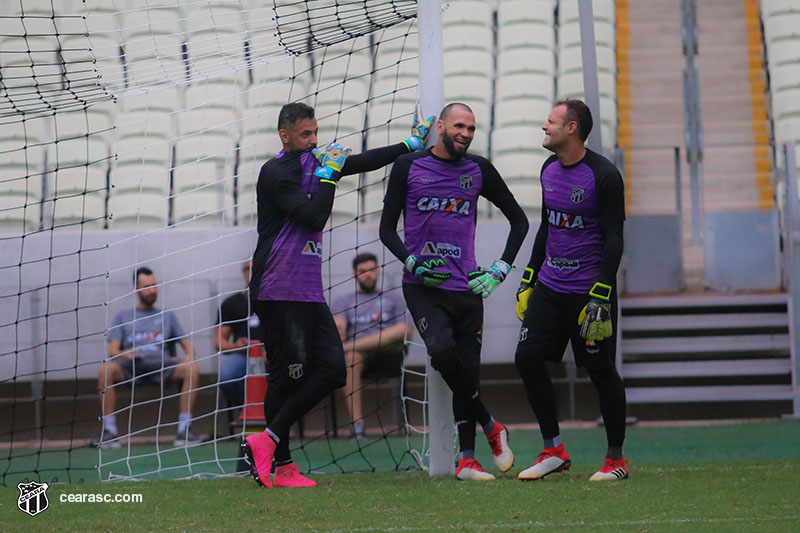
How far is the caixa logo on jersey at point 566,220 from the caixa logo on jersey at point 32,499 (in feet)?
8.96

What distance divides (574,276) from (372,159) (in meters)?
1.23

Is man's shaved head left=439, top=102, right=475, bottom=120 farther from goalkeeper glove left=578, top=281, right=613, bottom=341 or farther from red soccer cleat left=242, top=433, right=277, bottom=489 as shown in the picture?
red soccer cleat left=242, top=433, right=277, bottom=489

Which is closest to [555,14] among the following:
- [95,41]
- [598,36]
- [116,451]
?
[598,36]

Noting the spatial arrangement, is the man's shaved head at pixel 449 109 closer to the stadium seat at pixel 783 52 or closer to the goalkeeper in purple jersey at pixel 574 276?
the goalkeeper in purple jersey at pixel 574 276

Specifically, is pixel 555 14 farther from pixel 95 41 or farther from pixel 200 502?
pixel 200 502

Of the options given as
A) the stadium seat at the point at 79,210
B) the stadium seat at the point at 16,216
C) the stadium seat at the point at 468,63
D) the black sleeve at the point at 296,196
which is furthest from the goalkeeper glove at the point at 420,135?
the stadium seat at the point at 468,63

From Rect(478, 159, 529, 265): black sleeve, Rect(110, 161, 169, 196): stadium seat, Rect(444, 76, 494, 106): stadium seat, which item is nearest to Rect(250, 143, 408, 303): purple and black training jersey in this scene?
Rect(478, 159, 529, 265): black sleeve

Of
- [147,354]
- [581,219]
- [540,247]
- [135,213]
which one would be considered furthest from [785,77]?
[581,219]

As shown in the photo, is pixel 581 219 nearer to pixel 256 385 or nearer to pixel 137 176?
pixel 256 385

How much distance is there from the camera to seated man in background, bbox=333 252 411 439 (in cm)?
863

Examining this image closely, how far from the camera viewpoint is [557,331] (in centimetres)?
532

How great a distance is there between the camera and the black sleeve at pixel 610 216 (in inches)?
199

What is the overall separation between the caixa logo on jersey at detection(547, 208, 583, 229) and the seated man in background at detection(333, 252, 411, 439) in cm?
334

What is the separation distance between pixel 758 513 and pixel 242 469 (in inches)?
132
